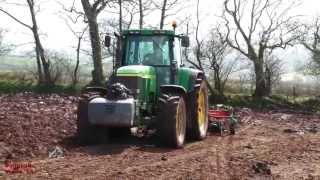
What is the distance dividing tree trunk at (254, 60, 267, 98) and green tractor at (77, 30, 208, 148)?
13717 mm

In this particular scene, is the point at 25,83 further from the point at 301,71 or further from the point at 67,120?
the point at 67,120

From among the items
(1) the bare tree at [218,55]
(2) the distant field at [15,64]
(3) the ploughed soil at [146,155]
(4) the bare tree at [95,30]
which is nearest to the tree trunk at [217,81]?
(1) the bare tree at [218,55]

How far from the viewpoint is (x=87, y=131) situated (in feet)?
35.3

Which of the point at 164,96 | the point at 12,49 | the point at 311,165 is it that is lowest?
the point at 311,165

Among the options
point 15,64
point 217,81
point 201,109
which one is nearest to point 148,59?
point 201,109

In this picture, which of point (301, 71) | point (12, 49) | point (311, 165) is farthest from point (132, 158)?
point (12, 49)

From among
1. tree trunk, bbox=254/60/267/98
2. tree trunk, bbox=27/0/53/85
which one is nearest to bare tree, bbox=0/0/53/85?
tree trunk, bbox=27/0/53/85

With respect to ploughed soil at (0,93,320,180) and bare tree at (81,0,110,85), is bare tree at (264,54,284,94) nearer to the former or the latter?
bare tree at (81,0,110,85)

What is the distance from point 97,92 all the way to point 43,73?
62.7ft

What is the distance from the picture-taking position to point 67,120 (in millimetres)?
13000

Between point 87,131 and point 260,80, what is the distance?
16667 mm

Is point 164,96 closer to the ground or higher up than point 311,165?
higher up

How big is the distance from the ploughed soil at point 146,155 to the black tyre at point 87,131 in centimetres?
22

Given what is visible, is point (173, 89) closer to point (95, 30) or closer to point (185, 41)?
point (185, 41)
